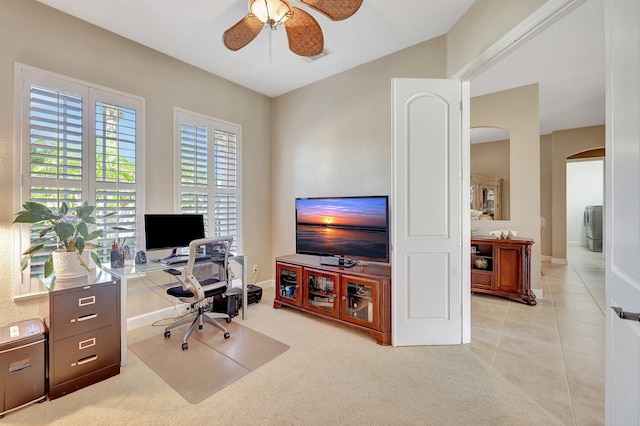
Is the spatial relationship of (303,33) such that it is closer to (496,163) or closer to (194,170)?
(194,170)

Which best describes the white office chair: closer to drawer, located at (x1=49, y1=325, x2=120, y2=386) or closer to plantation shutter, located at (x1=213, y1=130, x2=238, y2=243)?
drawer, located at (x1=49, y1=325, x2=120, y2=386)

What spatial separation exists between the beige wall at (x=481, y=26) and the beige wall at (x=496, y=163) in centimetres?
178

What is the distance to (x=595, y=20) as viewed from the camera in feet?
8.54

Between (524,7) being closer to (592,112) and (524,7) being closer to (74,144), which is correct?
(74,144)

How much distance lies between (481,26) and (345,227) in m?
2.11

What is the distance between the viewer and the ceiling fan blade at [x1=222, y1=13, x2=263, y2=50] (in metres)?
2.03

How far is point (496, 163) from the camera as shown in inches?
175

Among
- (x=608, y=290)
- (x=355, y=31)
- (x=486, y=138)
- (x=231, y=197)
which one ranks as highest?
(x=355, y=31)

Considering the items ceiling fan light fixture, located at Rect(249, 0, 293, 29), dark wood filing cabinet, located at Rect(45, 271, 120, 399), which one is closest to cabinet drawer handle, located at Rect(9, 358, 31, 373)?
dark wood filing cabinet, located at Rect(45, 271, 120, 399)

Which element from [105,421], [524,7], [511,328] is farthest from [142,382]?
[524,7]

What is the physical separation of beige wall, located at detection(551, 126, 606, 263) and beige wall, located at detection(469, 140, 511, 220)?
109 inches

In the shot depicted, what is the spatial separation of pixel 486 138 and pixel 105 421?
5.61 meters

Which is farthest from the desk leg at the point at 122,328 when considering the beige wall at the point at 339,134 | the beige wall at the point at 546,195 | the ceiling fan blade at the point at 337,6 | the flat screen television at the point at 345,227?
the beige wall at the point at 546,195

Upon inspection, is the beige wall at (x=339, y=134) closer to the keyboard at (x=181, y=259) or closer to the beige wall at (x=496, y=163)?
the keyboard at (x=181, y=259)
